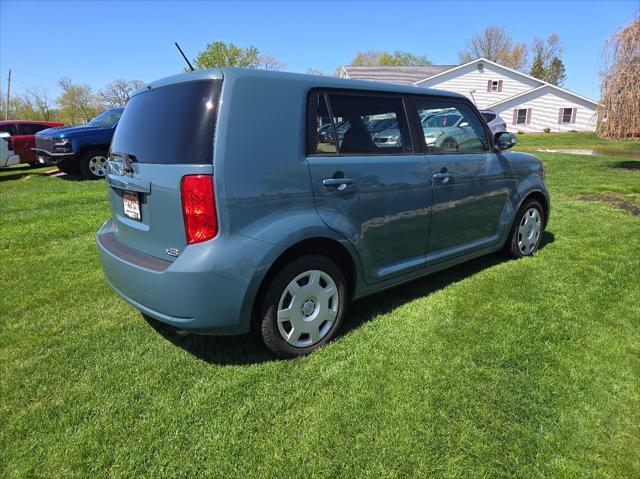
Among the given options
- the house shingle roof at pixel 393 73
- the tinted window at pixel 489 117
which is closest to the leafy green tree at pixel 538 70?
the house shingle roof at pixel 393 73

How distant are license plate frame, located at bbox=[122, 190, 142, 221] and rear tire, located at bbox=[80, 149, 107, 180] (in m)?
8.88

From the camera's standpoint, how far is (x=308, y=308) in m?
2.83

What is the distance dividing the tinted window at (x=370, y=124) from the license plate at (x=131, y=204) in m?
1.36

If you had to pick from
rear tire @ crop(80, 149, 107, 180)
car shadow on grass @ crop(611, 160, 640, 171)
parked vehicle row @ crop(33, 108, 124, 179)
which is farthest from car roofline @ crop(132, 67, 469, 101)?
car shadow on grass @ crop(611, 160, 640, 171)

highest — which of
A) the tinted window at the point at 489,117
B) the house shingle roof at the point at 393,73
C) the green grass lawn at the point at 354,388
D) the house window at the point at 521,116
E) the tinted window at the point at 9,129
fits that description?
the house shingle roof at the point at 393,73

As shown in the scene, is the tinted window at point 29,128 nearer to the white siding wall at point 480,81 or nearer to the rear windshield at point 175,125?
the rear windshield at point 175,125

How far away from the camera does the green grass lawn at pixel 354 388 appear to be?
2035 mm

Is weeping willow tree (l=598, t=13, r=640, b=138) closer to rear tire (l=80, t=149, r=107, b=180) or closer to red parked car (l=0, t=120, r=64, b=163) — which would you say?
rear tire (l=80, t=149, r=107, b=180)

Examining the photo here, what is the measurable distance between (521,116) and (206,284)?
4037cm

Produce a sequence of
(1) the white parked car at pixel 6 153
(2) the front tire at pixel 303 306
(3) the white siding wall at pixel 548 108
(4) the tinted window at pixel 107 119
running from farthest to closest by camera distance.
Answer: (3) the white siding wall at pixel 548 108 → (1) the white parked car at pixel 6 153 → (4) the tinted window at pixel 107 119 → (2) the front tire at pixel 303 306

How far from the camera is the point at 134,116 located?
287 centimetres

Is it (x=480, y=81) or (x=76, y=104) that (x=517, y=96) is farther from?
(x=76, y=104)

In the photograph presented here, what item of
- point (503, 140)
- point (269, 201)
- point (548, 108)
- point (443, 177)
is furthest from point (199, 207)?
point (548, 108)

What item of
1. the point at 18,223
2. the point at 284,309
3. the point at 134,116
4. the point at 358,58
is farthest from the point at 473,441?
the point at 358,58
